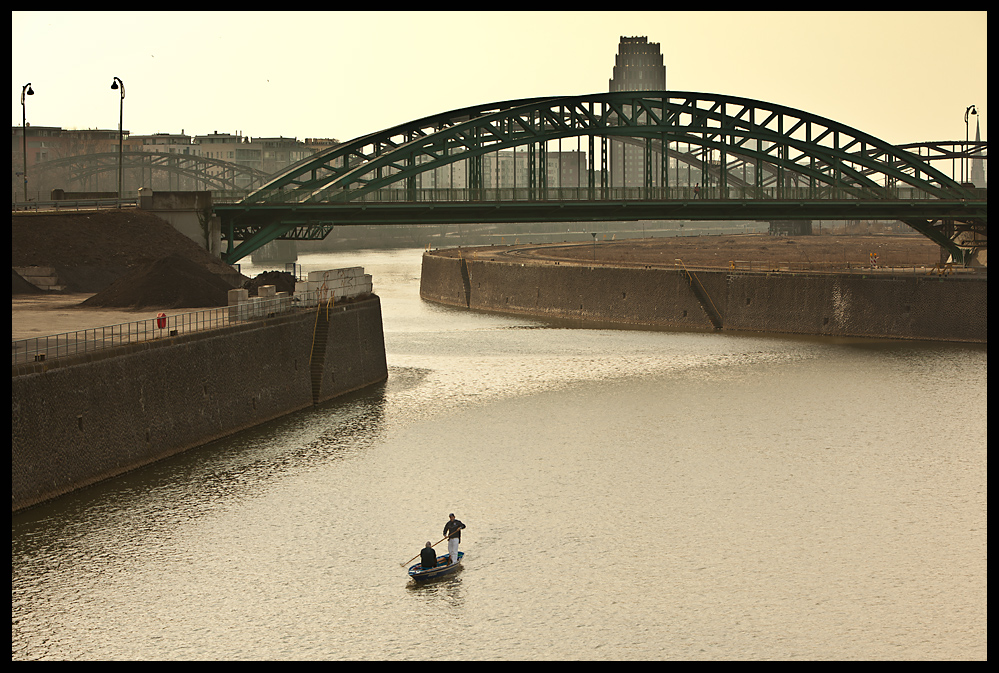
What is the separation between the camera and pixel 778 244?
5133 inches

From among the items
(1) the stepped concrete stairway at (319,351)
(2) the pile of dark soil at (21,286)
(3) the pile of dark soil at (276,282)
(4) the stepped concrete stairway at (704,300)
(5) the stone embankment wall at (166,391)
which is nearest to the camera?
(5) the stone embankment wall at (166,391)

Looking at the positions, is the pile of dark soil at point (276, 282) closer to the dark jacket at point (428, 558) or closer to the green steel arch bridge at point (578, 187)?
the green steel arch bridge at point (578, 187)

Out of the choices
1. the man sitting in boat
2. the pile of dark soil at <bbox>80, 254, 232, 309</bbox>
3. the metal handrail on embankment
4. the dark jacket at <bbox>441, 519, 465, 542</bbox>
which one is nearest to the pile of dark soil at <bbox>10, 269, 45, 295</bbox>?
the pile of dark soil at <bbox>80, 254, 232, 309</bbox>

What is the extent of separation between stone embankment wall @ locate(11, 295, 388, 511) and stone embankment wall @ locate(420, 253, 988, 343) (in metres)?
30.6

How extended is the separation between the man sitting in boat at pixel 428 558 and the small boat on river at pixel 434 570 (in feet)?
0.25

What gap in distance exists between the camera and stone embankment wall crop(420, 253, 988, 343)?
229ft

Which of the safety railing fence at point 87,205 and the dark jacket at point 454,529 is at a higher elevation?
the safety railing fence at point 87,205

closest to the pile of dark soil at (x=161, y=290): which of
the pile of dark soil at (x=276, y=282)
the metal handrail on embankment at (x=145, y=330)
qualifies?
the metal handrail on embankment at (x=145, y=330)

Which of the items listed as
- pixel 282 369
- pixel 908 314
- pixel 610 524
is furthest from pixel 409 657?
pixel 908 314

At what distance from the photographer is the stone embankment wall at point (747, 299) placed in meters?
69.9

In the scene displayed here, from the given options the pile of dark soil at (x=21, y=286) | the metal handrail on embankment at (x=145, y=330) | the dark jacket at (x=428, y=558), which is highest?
the pile of dark soil at (x=21, y=286)
